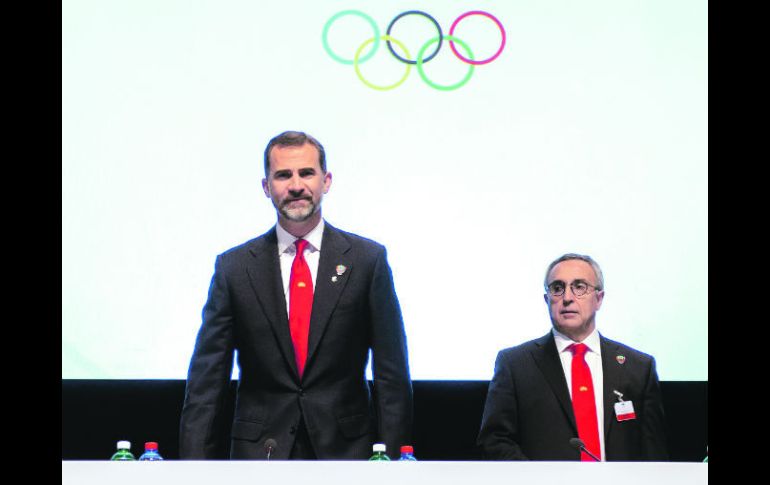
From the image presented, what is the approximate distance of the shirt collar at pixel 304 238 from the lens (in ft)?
12.0

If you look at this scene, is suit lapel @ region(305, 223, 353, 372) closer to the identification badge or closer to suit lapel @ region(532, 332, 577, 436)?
suit lapel @ region(532, 332, 577, 436)

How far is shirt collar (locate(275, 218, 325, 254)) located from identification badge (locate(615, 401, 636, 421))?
1.12 m

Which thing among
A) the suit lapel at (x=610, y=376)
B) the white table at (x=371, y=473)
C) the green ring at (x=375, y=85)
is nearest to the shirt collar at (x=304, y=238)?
the suit lapel at (x=610, y=376)

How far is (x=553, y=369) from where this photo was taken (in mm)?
3914

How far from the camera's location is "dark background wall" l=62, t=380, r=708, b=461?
4621 millimetres

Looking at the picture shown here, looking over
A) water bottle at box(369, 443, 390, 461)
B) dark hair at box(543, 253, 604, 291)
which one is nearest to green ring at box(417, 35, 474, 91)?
dark hair at box(543, 253, 604, 291)

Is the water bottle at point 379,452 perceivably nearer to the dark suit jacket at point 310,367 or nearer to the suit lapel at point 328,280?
the dark suit jacket at point 310,367

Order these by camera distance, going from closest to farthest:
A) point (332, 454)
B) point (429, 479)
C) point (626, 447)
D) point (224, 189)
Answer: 1. point (429, 479)
2. point (332, 454)
3. point (626, 447)
4. point (224, 189)

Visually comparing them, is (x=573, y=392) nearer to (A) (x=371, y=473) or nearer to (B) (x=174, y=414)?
(B) (x=174, y=414)

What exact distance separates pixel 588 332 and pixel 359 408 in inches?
35.8

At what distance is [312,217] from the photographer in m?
3.63

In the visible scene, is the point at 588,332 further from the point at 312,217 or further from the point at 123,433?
the point at 123,433

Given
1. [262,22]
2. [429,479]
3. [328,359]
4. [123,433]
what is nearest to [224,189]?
[262,22]

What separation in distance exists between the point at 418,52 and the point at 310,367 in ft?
5.69
